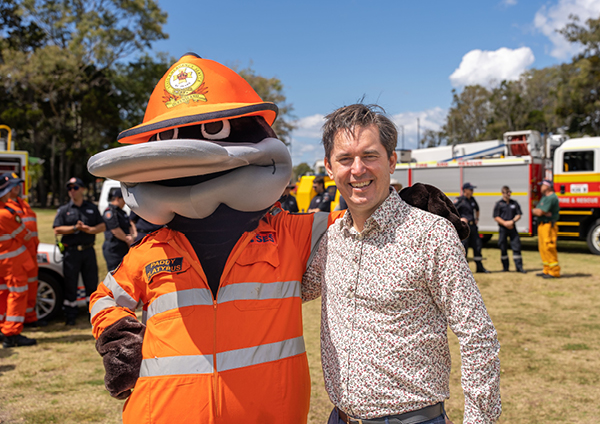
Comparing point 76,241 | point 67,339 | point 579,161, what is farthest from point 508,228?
point 67,339

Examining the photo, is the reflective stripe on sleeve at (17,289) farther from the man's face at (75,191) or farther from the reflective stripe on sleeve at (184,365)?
the reflective stripe on sleeve at (184,365)

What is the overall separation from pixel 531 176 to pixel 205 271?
1243 centimetres

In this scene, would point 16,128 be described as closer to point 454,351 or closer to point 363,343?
point 454,351

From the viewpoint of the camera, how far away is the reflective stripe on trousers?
1.76m

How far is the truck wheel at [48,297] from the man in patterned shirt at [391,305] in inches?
222

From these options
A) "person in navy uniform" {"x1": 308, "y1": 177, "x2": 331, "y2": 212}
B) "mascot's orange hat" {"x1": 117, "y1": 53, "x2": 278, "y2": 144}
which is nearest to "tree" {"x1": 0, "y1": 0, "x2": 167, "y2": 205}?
"person in navy uniform" {"x1": 308, "y1": 177, "x2": 331, "y2": 212}

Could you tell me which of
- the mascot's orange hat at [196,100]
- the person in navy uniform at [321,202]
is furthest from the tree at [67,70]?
the mascot's orange hat at [196,100]

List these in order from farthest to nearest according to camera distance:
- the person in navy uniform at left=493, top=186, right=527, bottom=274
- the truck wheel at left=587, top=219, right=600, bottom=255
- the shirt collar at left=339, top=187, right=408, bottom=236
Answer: the truck wheel at left=587, top=219, right=600, bottom=255, the person in navy uniform at left=493, top=186, right=527, bottom=274, the shirt collar at left=339, top=187, right=408, bottom=236

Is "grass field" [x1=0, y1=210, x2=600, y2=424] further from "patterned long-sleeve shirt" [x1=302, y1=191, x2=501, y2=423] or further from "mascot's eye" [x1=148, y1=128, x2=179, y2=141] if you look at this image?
"mascot's eye" [x1=148, y1=128, x2=179, y2=141]

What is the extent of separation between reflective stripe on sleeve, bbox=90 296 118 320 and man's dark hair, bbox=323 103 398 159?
3.77 ft

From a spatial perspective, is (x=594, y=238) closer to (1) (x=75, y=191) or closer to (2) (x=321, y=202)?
A: (2) (x=321, y=202)

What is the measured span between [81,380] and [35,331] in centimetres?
201

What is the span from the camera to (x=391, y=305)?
1.56m

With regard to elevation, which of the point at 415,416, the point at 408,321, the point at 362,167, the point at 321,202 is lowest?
the point at 415,416
